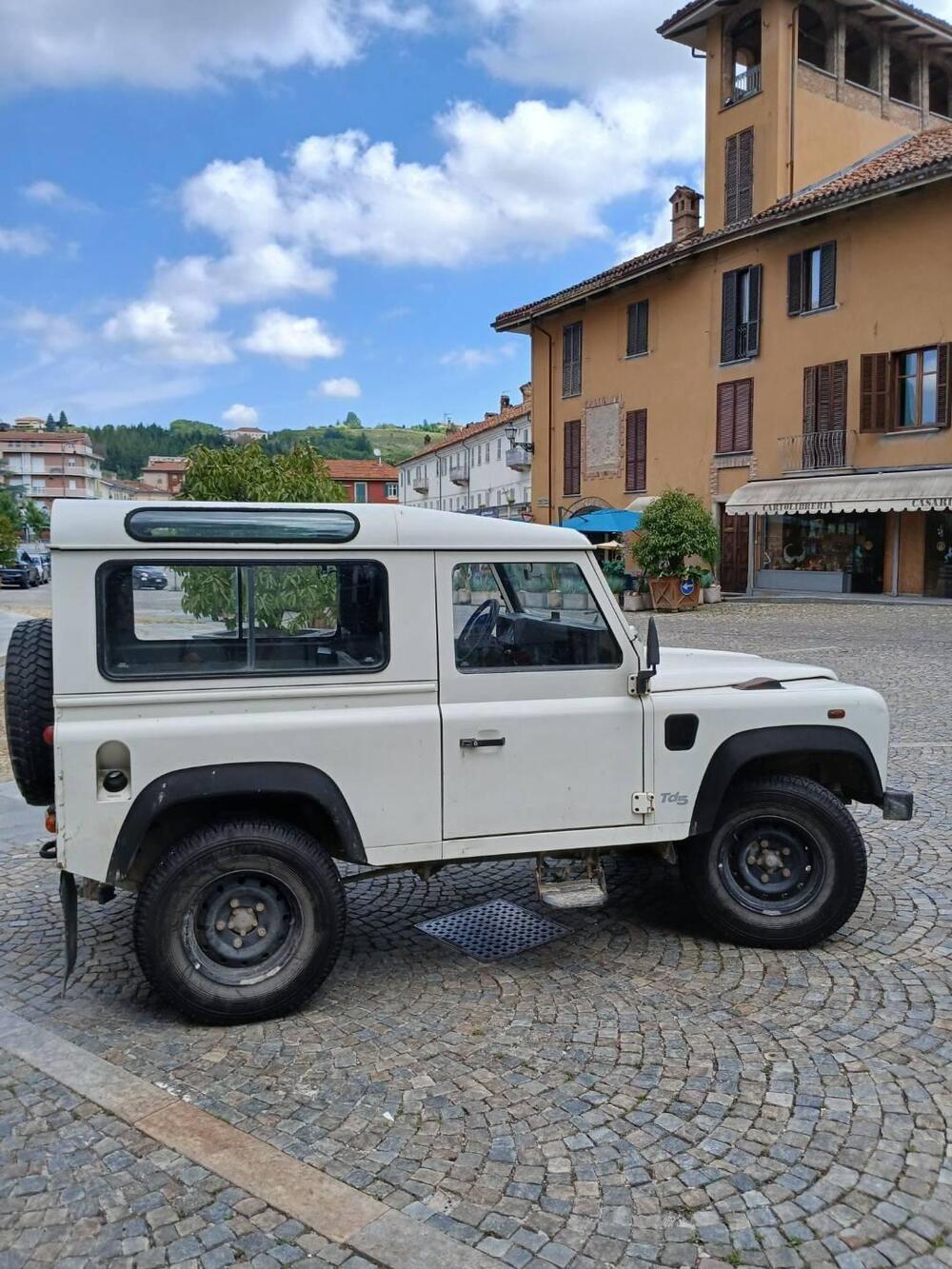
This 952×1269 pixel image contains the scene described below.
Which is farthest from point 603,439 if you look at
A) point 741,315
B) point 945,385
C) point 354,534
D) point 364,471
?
point 364,471

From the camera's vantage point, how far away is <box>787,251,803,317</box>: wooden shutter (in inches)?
1038

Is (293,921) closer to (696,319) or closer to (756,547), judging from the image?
(756,547)

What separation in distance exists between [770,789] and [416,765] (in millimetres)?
1580

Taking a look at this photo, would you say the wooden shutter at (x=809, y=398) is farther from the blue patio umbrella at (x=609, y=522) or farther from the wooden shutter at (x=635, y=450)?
the wooden shutter at (x=635, y=450)

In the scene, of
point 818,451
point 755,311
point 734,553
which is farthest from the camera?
point 734,553

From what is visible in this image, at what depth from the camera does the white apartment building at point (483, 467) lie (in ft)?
172

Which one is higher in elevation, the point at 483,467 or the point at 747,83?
the point at 747,83

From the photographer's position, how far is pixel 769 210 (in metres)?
26.8

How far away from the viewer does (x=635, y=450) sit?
105ft

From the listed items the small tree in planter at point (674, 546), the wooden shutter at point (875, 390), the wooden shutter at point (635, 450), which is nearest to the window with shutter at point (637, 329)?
the wooden shutter at point (635, 450)

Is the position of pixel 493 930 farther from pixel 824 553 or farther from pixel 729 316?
pixel 729 316

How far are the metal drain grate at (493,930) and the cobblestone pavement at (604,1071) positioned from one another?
0.10 meters

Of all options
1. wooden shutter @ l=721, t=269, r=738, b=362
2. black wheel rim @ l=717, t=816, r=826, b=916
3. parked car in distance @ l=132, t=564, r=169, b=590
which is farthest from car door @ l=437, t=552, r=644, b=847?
wooden shutter @ l=721, t=269, r=738, b=362

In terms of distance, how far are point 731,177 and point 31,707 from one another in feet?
101
